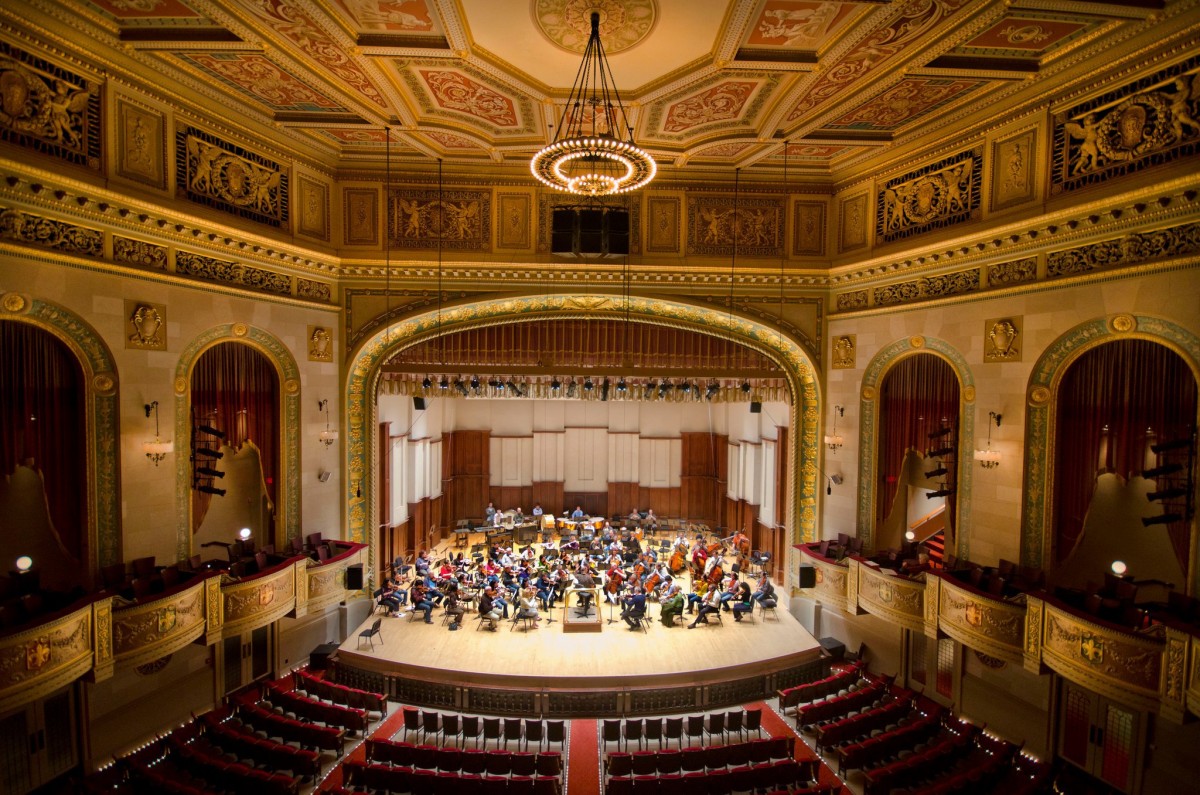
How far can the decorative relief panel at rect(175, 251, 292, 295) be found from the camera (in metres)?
8.48

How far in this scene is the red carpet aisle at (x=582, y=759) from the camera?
7617 millimetres

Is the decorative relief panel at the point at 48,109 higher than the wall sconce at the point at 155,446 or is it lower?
higher

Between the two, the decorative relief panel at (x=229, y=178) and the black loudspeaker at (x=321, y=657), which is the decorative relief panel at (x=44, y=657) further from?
the decorative relief panel at (x=229, y=178)

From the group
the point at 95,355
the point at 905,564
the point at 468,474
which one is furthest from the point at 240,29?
the point at 468,474

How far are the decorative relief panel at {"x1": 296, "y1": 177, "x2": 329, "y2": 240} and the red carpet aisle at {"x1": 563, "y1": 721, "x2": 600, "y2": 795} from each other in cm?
944

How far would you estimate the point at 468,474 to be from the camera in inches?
705

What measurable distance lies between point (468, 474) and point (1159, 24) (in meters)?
16.5

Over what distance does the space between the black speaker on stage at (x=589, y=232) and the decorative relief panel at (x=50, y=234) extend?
252 inches

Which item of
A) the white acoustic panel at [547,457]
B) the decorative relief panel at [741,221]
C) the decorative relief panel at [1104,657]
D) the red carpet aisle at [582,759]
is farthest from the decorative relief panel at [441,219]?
→ the decorative relief panel at [1104,657]

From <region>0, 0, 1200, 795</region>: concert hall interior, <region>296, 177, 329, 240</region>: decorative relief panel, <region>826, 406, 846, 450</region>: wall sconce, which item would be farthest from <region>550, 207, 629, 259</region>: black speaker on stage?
<region>826, 406, 846, 450</region>: wall sconce

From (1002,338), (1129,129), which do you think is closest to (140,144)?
(1002,338)

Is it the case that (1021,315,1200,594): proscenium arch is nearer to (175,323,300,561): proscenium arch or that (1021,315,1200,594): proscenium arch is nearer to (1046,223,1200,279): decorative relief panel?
(1046,223,1200,279): decorative relief panel

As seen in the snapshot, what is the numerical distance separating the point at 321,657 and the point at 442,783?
13.9ft

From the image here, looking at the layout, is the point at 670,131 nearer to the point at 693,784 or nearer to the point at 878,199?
the point at 878,199
